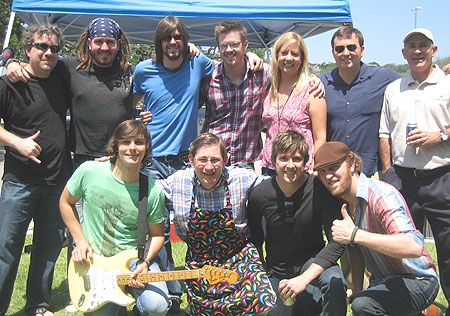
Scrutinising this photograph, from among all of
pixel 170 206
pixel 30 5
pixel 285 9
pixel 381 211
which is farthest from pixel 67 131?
pixel 285 9

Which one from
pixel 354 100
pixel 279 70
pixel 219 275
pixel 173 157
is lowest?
pixel 219 275

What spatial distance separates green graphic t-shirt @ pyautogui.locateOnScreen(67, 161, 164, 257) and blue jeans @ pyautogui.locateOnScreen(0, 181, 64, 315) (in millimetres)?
513

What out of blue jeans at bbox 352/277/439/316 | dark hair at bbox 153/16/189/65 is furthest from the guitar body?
dark hair at bbox 153/16/189/65

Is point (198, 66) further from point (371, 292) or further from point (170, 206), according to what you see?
point (371, 292)

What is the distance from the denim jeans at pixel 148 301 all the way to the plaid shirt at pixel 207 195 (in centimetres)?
42

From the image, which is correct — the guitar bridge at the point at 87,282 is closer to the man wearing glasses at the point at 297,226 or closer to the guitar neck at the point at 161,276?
the guitar neck at the point at 161,276

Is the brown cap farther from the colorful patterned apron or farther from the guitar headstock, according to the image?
the guitar headstock

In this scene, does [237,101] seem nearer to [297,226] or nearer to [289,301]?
[297,226]

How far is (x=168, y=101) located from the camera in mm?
3795

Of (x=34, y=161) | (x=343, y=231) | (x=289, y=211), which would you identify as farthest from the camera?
(x=34, y=161)

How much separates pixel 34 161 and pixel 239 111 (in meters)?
1.74

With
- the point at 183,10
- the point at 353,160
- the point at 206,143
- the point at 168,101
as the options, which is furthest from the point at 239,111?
the point at 183,10

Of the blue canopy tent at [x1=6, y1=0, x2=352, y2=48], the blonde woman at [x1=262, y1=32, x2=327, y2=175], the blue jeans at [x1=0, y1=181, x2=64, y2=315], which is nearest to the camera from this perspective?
the blue jeans at [x1=0, y1=181, x2=64, y2=315]

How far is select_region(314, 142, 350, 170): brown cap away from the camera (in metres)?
2.82
